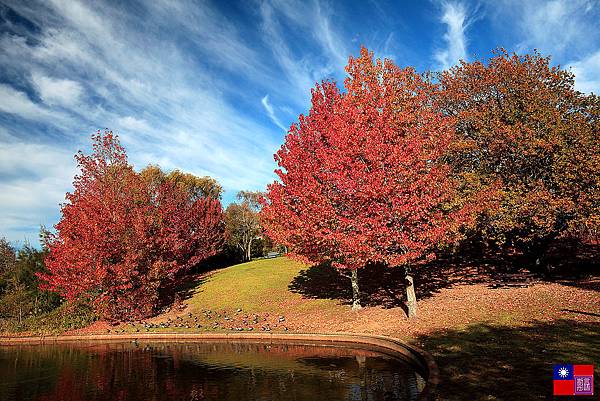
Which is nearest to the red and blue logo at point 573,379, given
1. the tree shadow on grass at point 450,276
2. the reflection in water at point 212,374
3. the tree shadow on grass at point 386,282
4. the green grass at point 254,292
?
the reflection in water at point 212,374

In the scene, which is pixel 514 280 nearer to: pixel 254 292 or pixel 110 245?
pixel 254 292

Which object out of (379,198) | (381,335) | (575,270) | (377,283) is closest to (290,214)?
(379,198)

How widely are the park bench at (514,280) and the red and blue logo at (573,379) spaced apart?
52.4 feet

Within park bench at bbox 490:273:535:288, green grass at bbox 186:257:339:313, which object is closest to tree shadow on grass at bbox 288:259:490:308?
green grass at bbox 186:257:339:313

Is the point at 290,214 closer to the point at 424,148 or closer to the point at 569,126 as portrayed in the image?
the point at 424,148

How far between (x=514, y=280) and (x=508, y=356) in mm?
16703

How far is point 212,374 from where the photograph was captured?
58.1 ft

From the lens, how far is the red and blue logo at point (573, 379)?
10539mm

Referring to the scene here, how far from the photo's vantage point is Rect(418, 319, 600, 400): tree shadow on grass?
11281mm

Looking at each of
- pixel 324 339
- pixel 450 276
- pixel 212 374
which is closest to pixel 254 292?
pixel 324 339

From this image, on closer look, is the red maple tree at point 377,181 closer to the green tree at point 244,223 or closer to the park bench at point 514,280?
the park bench at point 514,280

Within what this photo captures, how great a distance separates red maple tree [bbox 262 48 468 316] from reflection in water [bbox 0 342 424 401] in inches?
231

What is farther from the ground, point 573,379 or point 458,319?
point 458,319

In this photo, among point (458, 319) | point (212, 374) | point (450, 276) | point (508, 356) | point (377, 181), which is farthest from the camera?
point (450, 276)
